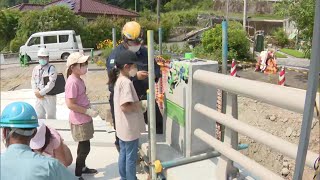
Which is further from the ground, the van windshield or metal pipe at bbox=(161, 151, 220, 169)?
the van windshield

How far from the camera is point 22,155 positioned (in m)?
1.72

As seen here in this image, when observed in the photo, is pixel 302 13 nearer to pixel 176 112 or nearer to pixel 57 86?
pixel 57 86

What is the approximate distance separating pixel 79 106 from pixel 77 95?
116 mm

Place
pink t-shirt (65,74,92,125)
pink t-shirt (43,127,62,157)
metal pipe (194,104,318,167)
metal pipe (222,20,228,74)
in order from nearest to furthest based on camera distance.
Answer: metal pipe (194,104,318,167)
pink t-shirt (43,127,62,157)
metal pipe (222,20,228,74)
pink t-shirt (65,74,92,125)

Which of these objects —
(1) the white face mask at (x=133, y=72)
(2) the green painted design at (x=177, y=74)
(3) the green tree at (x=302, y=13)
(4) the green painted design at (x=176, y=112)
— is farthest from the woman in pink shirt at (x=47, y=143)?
(3) the green tree at (x=302, y=13)

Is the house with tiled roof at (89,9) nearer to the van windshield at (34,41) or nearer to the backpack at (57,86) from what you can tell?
the van windshield at (34,41)

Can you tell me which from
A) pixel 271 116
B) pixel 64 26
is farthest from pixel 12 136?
pixel 64 26

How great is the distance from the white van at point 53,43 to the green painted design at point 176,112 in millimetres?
18127

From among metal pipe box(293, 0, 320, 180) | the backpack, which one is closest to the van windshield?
the backpack

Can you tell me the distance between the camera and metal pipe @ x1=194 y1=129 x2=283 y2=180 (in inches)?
85.9

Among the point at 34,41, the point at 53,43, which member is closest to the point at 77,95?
the point at 53,43

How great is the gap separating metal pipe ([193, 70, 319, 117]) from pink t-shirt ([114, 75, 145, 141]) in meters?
0.67

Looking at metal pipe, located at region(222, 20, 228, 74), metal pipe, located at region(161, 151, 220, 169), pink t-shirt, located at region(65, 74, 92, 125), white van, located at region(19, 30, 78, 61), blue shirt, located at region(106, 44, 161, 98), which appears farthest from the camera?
white van, located at region(19, 30, 78, 61)

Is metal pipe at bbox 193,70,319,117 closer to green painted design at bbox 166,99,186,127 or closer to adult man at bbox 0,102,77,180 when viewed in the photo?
green painted design at bbox 166,99,186,127
